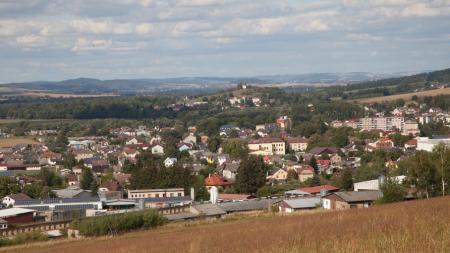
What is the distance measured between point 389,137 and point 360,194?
171 feet

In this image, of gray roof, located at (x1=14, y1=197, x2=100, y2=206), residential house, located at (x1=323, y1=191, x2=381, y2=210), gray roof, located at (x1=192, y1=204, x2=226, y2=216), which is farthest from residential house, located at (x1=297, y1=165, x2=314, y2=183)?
residential house, located at (x1=323, y1=191, x2=381, y2=210)

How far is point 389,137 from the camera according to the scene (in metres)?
83.6

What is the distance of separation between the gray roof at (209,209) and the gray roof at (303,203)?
2.94 m

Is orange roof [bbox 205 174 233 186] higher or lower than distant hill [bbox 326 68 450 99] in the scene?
lower

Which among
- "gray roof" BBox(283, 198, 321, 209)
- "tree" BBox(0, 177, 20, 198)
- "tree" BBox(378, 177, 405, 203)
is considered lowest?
"tree" BBox(0, 177, 20, 198)

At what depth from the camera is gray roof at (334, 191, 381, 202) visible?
106 ft

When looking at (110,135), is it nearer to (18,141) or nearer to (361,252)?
(18,141)

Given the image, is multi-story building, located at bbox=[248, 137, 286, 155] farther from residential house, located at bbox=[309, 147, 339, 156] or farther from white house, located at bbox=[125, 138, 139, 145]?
white house, located at bbox=[125, 138, 139, 145]

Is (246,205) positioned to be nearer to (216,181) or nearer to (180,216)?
(180,216)

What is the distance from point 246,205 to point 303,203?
3.21 meters

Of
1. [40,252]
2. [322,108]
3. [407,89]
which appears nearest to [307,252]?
[40,252]

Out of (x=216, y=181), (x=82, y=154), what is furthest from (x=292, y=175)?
(x=82, y=154)

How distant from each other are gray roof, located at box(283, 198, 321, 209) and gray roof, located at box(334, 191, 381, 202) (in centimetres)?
150

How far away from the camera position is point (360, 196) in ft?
107
